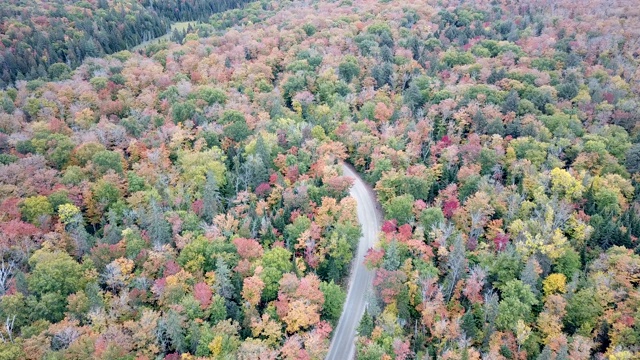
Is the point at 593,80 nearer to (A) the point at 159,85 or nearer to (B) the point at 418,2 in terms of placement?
(B) the point at 418,2

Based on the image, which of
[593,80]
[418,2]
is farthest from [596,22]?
[418,2]

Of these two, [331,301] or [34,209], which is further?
[34,209]

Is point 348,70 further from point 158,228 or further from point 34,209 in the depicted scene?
point 34,209

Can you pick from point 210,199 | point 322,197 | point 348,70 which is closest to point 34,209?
→ point 210,199

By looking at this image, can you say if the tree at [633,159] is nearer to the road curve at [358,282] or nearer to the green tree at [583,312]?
the green tree at [583,312]

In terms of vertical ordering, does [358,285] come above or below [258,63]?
below

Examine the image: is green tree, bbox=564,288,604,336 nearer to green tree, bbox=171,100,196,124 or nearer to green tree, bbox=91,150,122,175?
green tree, bbox=91,150,122,175

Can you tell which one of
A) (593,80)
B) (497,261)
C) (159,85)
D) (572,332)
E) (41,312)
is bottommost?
(572,332)
